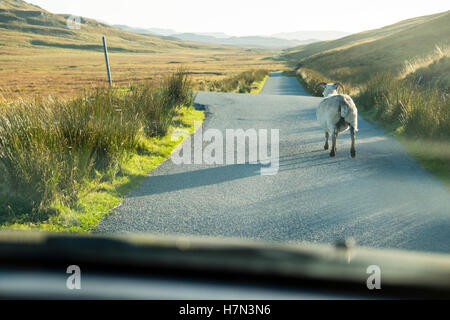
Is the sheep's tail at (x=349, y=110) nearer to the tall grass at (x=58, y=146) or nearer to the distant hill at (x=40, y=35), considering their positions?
the tall grass at (x=58, y=146)

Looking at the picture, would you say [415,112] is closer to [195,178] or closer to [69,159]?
[195,178]

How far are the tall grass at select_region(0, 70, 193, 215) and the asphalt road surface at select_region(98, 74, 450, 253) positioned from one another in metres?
0.76

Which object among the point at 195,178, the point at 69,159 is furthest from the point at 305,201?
the point at 69,159

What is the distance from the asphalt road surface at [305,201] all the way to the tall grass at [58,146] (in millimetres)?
765

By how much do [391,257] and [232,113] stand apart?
36.3ft

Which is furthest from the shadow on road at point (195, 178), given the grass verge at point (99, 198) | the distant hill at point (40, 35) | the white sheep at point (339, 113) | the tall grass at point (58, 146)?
the distant hill at point (40, 35)

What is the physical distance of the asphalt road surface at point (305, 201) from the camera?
3.41 metres

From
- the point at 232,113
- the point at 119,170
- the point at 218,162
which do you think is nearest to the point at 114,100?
the point at 119,170

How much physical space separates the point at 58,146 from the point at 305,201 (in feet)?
11.9

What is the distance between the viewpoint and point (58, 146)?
14.5 ft

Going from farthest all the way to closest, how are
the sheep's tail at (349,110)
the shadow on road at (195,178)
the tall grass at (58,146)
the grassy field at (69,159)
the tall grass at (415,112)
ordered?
the tall grass at (415,112), the sheep's tail at (349,110), the shadow on road at (195,178), the tall grass at (58,146), the grassy field at (69,159)

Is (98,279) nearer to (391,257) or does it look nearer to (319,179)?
(391,257)

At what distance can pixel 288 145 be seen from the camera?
746 centimetres

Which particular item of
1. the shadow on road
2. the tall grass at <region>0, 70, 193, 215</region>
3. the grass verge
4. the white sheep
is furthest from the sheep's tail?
the tall grass at <region>0, 70, 193, 215</region>
